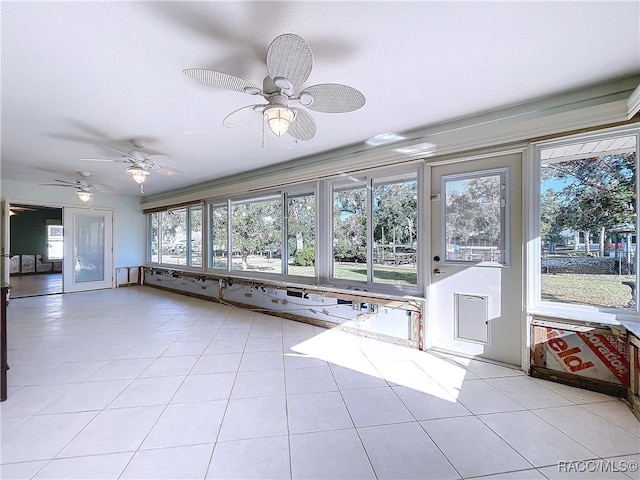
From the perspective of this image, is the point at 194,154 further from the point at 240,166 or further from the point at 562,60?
the point at 562,60

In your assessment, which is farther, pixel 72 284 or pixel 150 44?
pixel 72 284

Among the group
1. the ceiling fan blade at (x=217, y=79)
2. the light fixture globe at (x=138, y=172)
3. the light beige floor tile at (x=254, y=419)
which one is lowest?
the light beige floor tile at (x=254, y=419)

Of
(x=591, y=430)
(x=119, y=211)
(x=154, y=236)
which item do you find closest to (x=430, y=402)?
(x=591, y=430)

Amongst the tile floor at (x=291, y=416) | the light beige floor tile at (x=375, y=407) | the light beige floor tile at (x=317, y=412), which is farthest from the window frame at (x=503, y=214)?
the light beige floor tile at (x=317, y=412)

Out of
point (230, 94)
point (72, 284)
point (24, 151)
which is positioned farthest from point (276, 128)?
point (72, 284)

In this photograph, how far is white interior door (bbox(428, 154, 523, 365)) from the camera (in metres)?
2.74

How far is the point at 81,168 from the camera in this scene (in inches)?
186

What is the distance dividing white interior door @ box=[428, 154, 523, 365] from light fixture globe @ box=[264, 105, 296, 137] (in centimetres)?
201

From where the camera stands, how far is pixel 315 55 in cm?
187

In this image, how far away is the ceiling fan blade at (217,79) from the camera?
5.18 feet

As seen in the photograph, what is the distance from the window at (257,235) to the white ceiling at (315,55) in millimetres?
2115

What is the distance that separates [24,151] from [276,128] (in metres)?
4.37

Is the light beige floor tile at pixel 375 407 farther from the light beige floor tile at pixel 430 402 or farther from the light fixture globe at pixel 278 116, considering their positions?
the light fixture globe at pixel 278 116

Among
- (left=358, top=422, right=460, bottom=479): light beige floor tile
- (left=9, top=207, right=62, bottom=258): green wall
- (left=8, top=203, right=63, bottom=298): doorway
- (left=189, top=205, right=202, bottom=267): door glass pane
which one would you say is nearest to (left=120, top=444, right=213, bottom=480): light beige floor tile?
(left=358, top=422, right=460, bottom=479): light beige floor tile
